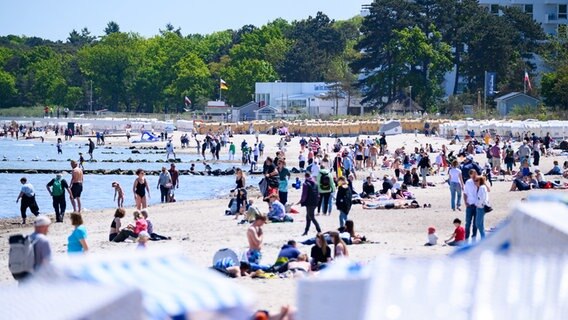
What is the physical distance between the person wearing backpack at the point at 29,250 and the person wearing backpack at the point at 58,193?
1400 centimetres

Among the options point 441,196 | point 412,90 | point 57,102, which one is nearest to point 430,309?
point 441,196

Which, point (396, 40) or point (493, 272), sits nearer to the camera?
point (493, 272)

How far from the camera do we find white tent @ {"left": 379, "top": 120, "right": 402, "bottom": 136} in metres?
79.3

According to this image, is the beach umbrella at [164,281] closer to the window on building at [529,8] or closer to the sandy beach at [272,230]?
the sandy beach at [272,230]

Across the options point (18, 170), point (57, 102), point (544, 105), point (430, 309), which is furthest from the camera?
point (57, 102)

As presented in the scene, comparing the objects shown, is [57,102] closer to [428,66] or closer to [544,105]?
[428,66]

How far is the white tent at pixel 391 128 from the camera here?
79312 millimetres

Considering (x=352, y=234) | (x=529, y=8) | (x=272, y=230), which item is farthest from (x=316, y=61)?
(x=352, y=234)

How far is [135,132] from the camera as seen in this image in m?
101

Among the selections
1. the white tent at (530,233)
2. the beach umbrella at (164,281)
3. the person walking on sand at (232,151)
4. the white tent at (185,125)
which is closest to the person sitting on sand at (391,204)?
the white tent at (530,233)

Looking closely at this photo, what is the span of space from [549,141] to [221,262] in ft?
140

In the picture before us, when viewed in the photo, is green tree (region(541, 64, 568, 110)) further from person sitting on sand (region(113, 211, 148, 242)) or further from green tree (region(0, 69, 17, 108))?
green tree (region(0, 69, 17, 108))

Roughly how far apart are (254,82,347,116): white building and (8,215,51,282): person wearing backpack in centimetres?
10194

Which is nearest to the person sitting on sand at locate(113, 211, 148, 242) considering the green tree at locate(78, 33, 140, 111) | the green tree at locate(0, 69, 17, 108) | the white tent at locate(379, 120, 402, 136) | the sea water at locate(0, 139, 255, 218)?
the sea water at locate(0, 139, 255, 218)
